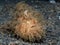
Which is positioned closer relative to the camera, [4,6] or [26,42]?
[26,42]

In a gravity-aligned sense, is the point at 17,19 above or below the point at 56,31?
above

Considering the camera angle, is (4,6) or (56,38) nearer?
(56,38)

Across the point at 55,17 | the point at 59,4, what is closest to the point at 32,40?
the point at 55,17

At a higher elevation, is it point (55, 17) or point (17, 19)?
point (17, 19)

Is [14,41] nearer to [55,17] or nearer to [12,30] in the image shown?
[12,30]

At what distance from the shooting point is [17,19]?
20.7 feet

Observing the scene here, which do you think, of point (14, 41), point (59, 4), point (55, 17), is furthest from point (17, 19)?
point (59, 4)

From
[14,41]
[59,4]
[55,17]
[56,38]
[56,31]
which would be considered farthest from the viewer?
[59,4]

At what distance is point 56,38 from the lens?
239 inches

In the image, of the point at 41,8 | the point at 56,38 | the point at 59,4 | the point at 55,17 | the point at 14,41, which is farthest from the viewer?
the point at 59,4

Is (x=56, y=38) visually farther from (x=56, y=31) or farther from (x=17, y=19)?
(x=17, y=19)

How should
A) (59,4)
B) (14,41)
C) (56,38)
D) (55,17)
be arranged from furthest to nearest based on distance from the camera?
(59,4) < (55,17) < (56,38) < (14,41)

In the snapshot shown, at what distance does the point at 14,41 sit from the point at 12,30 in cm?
56

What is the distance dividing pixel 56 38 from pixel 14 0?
13.0 ft
